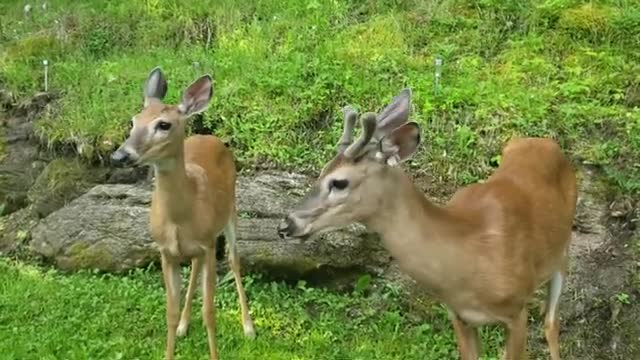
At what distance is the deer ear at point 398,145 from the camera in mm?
5211

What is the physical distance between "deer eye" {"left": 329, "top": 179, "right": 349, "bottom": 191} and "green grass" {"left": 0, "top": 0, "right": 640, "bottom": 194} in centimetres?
279

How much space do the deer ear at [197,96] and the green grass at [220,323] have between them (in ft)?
5.18

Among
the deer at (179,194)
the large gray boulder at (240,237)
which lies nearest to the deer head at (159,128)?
the deer at (179,194)

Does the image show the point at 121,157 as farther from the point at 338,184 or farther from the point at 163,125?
the point at 338,184

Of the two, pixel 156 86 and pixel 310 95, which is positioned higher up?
pixel 156 86

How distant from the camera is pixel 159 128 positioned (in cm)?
604

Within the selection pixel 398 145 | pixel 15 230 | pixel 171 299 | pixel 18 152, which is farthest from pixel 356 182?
pixel 18 152

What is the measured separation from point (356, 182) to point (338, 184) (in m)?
0.09

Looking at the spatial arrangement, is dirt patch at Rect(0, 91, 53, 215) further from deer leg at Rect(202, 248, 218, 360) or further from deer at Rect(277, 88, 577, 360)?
deer at Rect(277, 88, 577, 360)

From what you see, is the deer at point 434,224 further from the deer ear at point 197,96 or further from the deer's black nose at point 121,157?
the deer ear at point 197,96

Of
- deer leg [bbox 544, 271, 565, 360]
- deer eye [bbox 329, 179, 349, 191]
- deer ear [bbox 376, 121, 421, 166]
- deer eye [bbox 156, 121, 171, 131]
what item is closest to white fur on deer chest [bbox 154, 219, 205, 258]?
deer eye [bbox 156, 121, 171, 131]

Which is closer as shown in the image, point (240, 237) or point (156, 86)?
point (156, 86)

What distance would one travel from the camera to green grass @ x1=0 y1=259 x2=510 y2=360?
6.84 m

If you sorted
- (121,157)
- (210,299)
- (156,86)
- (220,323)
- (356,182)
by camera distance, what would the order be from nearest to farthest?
(356,182), (121,157), (156,86), (210,299), (220,323)
